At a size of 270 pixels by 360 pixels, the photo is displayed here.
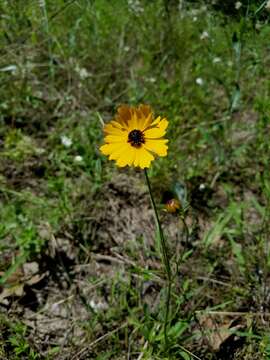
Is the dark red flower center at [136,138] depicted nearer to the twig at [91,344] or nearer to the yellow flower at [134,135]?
the yellow flower at [134,135]

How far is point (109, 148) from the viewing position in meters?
1.16

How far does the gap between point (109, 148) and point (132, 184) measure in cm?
87

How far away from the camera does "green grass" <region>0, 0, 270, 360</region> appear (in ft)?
4.99

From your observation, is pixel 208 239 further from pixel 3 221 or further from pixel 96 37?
pixel 96 37

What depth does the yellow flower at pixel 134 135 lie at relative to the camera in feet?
3.74

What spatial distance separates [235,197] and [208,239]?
0.29 m

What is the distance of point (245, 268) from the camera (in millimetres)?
1656

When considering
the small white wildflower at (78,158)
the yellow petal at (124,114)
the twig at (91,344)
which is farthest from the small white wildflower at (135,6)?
the twig at (91,344)

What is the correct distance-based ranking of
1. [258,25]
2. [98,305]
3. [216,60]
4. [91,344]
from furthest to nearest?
[216,60] < [258,25] < [98,305] < [91,344]

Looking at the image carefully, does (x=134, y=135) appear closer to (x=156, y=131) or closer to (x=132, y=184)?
(x=156, y=131)

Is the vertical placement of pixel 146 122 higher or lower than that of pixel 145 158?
higher

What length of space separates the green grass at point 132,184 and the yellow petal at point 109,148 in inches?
14.6

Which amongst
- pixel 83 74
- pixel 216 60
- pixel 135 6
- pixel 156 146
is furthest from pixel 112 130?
pixel 135 6

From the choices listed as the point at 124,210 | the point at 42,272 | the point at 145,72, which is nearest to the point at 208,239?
the point at 124,210
